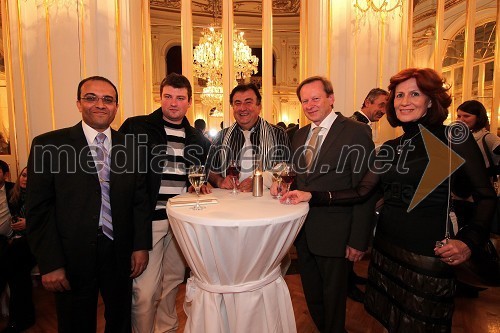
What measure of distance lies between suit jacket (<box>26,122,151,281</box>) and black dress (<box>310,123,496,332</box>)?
1597mm

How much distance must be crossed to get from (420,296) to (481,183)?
0.65 meters

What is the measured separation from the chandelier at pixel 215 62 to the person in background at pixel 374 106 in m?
1.83

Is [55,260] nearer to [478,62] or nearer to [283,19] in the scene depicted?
[283,19]

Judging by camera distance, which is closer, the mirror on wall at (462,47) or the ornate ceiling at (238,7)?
the ornate ceiling at (238,7)

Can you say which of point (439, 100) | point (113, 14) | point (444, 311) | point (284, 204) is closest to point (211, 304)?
point (284, 204)

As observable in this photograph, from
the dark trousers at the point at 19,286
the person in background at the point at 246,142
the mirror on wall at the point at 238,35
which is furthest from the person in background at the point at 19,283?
the mirror on wall at the point at 238,35

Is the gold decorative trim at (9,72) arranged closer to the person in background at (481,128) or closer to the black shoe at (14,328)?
the black shoe at (14,328)

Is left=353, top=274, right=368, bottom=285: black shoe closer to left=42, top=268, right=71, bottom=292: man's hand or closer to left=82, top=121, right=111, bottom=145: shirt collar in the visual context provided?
left=42, top=268, right=71, bottom=292: man's hand

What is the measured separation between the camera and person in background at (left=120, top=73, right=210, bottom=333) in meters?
2.24

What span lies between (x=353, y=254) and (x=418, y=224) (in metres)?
0.57

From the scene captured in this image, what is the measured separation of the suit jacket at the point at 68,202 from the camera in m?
1.75

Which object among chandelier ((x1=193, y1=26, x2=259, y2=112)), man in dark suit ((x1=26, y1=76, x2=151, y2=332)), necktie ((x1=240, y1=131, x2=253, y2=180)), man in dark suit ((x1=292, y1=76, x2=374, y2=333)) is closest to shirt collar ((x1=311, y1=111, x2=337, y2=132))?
man in dark suit ((x1=292, y1=76, x2=374, y2=333))

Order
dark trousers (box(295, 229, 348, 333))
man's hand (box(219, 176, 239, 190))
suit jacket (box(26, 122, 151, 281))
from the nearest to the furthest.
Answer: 1. suit jacket (box(26, 122, 151, 281))
2. dark trousers (box(295, 229, 348, 333))
3. man's hand (box(219, 176, 239, 190))

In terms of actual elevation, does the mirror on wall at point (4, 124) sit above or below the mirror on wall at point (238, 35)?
below
